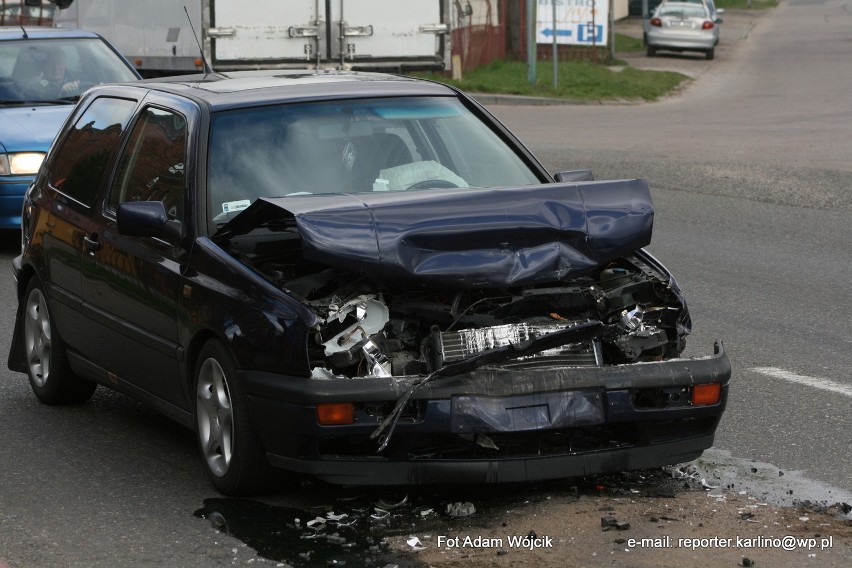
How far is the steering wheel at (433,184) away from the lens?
6.47m

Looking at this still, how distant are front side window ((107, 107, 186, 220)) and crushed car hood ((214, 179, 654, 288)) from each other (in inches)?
18.2

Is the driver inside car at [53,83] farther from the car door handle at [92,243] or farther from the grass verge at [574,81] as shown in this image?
the grass verge at [574,81]

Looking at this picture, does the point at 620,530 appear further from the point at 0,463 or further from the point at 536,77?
the point at 536,77

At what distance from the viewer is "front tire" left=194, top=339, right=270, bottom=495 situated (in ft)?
18.0

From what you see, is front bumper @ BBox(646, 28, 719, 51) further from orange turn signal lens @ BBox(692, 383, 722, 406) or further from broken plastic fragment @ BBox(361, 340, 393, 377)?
broken plastic fragment @ BBox(361, 340, 393, 377)

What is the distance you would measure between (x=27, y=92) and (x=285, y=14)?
27.9 ft

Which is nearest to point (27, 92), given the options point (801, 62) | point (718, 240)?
point (718, 240)

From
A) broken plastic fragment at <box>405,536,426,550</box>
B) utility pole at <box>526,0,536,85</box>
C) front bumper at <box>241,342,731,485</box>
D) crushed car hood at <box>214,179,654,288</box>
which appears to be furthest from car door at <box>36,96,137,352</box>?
utility pole at <box>526,0,536,85</box>

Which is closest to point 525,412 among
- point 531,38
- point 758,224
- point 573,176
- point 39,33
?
point 573,176

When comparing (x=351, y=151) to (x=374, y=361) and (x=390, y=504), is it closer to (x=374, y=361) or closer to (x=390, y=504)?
(x=374, y=361)

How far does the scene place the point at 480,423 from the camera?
5172 millimetres

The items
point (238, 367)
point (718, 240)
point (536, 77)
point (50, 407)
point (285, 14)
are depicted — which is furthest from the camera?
point (536, 77)

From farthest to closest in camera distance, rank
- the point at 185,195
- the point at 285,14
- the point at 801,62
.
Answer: the point at 801,62 < the point at 285,14 < the point at 185,195

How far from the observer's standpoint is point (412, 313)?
5484 millimetres
